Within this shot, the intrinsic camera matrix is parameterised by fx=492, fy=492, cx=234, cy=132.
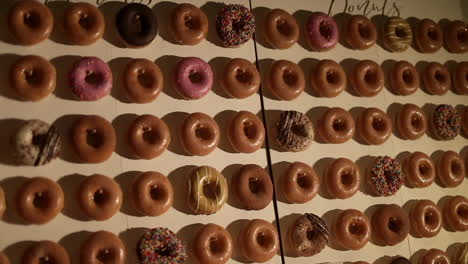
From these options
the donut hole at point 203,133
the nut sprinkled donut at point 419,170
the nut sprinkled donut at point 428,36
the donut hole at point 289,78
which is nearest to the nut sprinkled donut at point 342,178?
the nut sprinkled donut at point 419,170

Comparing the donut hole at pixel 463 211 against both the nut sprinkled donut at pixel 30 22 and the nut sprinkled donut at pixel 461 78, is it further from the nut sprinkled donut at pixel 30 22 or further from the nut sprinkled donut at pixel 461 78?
the nut sprinkled donut at pixel 30 22

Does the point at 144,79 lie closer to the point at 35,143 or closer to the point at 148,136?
the point at 148,136

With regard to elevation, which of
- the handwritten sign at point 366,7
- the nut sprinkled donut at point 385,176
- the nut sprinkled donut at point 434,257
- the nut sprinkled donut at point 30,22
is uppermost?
the handwritten sign at point 366,7

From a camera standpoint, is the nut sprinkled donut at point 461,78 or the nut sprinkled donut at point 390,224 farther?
the nut sprinkled donut at point 461,78

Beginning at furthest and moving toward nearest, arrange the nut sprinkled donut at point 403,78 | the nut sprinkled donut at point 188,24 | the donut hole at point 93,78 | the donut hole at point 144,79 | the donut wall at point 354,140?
the nut sprinkled donut at point 403,78, the donut wall at point 354,140, the nut sprinkled donut at point 188,24, the donut hole at point 144,79, the donut hole at point 93,78

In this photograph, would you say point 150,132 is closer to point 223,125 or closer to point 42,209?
point 223,125

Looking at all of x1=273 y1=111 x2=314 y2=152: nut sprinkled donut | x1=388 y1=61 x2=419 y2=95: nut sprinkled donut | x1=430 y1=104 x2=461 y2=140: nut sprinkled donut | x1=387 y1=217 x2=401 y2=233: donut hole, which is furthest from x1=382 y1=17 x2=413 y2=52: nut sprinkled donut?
x1=387 y1=217 x2=401 y2=233: donut hole

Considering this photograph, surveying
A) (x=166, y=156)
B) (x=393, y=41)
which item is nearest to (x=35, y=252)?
(x=166, y=156)

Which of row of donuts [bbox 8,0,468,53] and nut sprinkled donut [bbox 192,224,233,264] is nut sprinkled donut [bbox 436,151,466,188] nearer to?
row of donuts [bbox 8,0,468,53]
